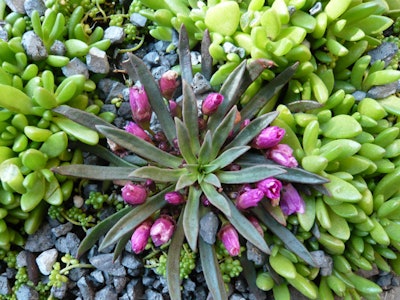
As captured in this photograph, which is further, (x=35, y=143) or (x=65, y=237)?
(x=65, y=237)

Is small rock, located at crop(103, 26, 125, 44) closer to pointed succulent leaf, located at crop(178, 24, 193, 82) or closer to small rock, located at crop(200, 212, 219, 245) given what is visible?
pointed succulent leaf, located at crop(178, 24, 193, 82)

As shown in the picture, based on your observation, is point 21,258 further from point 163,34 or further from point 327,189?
point 327,189

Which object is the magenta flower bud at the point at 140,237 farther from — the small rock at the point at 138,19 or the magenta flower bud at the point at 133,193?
the small rock at the point at 138,19

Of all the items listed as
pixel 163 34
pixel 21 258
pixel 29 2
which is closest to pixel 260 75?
pixel 163 34

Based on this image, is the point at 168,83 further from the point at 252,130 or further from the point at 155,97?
the point at 252,130

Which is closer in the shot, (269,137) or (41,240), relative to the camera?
(269,137)

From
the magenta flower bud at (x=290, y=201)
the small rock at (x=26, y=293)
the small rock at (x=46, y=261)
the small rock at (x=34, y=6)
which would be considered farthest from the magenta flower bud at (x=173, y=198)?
the small rock at (x=34, y=6)

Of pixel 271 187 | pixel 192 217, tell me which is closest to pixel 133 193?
pixel 192 217
